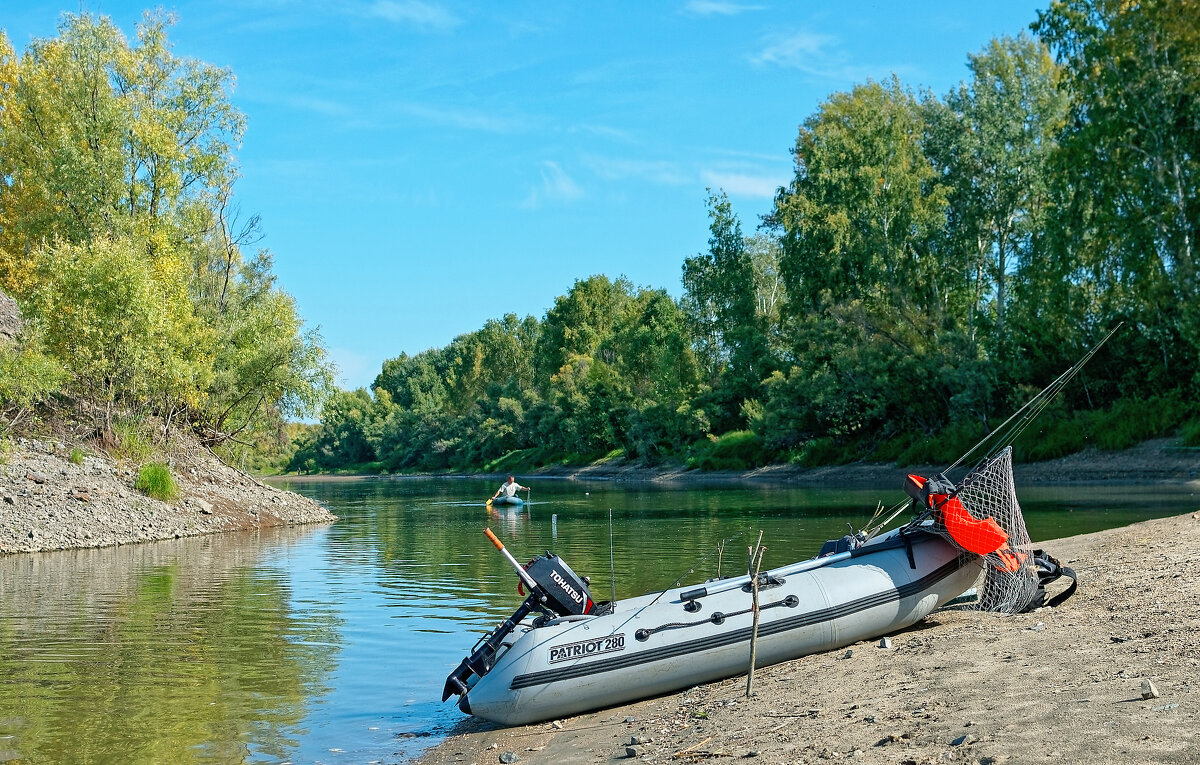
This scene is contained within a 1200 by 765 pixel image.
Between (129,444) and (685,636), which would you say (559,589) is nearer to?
(685,636)

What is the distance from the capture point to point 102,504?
27000mm

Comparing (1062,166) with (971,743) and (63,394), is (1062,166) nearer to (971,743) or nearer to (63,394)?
(63,394)

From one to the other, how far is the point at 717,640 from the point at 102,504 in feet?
73.1

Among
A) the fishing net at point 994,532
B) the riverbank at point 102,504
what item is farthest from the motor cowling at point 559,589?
the riverbank at point 102,504

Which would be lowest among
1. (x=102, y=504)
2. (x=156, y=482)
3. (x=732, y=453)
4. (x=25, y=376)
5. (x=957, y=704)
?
(x=957, y=704)

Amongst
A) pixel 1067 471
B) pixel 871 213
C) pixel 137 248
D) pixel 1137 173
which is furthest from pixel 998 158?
pixel 137 248

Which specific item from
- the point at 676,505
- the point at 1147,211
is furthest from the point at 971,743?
the point at 1147,211

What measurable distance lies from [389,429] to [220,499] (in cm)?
9723

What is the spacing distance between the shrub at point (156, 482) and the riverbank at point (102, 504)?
25 centimetres

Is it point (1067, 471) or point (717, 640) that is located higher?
point (1067, 471)

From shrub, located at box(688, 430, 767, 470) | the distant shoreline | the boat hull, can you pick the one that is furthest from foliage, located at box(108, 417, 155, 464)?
shrub, located at box(688, 430, 767, 470)

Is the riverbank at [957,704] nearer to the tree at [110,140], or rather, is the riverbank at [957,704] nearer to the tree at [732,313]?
the tree at [110,140]

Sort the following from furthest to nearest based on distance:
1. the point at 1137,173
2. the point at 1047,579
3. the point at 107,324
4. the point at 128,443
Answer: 1. the point at 1137,173
2. the point at 128,443
3. the point at 107,324
4. the point at 1047,579

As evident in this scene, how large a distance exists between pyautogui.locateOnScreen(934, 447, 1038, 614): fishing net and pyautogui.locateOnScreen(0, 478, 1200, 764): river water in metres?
1.19
